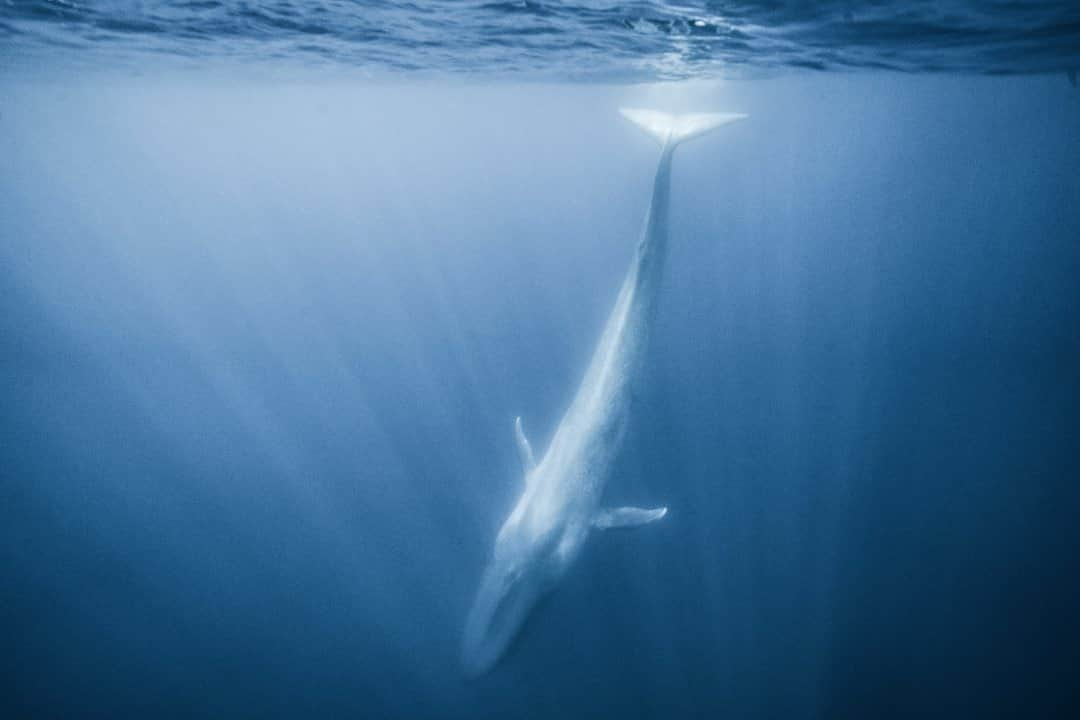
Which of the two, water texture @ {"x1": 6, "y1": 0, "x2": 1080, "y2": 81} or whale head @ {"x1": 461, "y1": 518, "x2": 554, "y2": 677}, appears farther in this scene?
water texture @ {"x1": 6, "y1": 0, "x2": 1080, "y2": 81}

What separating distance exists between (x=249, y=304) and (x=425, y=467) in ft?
42.2

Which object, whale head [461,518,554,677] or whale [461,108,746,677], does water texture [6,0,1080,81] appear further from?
whale head [461,518,554,677]

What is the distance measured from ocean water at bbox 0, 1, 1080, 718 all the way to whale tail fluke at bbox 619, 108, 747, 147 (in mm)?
1508

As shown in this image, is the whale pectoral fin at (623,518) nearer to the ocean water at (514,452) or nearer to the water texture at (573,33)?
the ocean water at (514,452)

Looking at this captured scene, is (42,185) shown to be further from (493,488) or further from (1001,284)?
(1001,284)

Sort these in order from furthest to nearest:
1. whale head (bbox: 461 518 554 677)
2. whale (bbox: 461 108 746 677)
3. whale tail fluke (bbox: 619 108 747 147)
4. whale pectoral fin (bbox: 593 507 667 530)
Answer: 1. whale tail fluke (bbox: 619 108 747 147)
2. whale pectoral fin (bbox: 593 507 667 530)
3. whale (bbox: 461 108 746 677)
4. whale head (bbox: 461 518 554 677)

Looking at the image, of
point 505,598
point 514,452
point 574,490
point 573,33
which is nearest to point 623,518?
point 574,490

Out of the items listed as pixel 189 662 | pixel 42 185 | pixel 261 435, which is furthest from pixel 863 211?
pixel 42 185

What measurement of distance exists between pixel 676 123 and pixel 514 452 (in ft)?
22.4

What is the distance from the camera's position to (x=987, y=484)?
1110 cm

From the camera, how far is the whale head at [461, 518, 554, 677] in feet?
21.7

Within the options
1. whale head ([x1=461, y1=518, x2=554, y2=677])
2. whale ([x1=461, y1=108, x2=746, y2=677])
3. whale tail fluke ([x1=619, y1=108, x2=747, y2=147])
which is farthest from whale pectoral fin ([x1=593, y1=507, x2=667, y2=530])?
whale tail fluke ([x1=619, y1=108, x2=747, y2=147])

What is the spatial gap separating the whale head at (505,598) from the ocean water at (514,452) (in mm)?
240

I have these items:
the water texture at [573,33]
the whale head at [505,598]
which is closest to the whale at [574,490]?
the whale head at [505,598]
